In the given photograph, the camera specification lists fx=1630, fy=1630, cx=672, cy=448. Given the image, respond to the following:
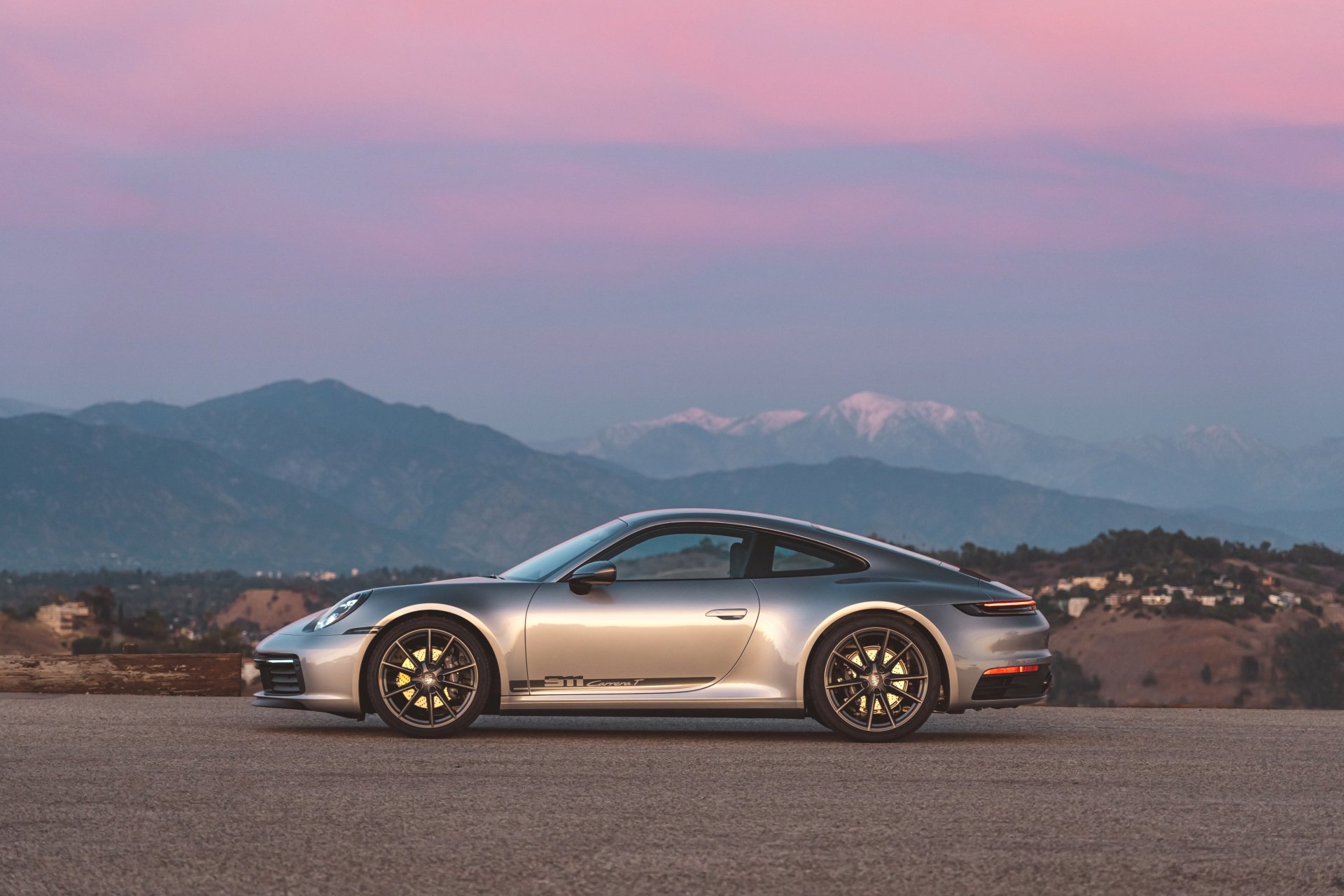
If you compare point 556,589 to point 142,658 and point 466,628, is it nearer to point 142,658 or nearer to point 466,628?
point 466,628

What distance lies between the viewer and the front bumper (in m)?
9.21

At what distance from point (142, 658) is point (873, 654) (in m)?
6.29

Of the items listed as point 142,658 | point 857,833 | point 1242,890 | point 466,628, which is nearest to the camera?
point 1242,890

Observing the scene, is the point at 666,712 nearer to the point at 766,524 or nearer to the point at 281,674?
the point at 766,524

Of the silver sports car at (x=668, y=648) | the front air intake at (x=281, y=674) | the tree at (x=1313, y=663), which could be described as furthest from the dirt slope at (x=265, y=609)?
the silver sports car at (x=668, y=648)

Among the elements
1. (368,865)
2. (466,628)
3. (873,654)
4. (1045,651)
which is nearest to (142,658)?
(466,628)

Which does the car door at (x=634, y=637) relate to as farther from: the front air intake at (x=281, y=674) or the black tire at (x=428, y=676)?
the front air intake at (x=281, y=674)

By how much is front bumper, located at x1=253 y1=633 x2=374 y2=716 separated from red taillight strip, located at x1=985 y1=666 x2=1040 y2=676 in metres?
3.54

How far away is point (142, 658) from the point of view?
12.7 m

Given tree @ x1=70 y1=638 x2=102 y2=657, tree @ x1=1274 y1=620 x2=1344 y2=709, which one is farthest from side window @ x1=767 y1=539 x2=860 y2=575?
Result: tree @ x1=1274 y1=620 x2=1344 y2=709

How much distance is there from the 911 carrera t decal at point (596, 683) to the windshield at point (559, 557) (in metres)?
0.59

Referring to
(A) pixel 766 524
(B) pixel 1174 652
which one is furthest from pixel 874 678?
(B) pixel 1174 652

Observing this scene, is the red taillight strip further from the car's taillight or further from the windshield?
the windshield

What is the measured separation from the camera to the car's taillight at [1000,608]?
9.34m
